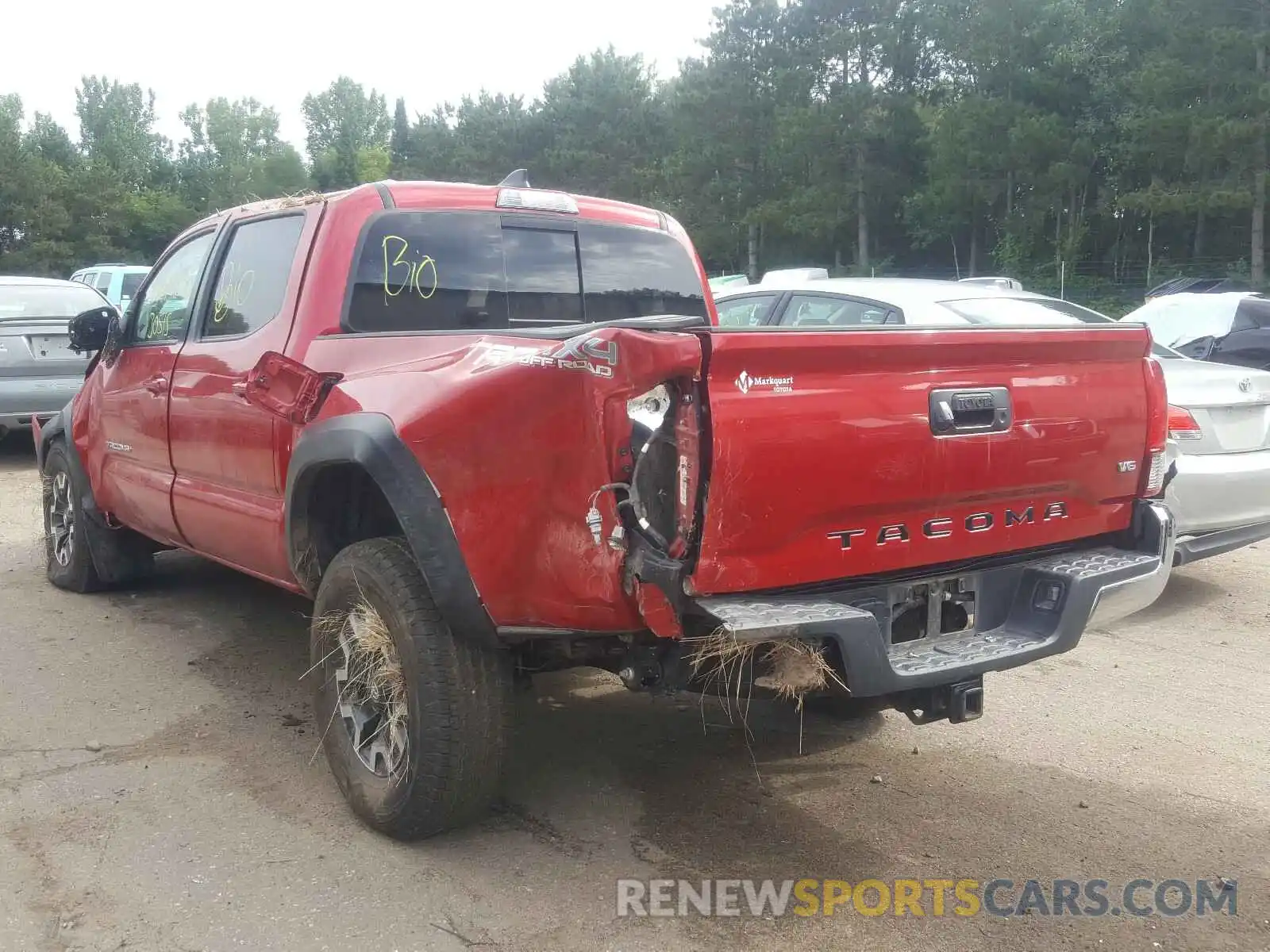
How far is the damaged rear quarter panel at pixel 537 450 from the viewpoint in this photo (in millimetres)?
2713

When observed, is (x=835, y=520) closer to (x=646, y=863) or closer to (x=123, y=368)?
(x=646, y=863)

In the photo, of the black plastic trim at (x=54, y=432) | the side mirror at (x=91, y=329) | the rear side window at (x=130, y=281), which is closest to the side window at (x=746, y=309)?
the side mirror at (x=91, y=329)

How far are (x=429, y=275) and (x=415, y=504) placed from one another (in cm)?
133

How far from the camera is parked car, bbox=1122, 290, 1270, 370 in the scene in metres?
11.2

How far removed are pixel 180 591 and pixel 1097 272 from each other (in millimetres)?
32120

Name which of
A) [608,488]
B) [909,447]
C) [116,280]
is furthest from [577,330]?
[116,280]

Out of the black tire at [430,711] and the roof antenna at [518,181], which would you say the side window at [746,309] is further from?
the black tire at [430,711]

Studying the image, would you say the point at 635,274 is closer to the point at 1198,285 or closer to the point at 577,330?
the point at 577,330

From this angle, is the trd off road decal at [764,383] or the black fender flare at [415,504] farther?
the black fender flare at [415,504]

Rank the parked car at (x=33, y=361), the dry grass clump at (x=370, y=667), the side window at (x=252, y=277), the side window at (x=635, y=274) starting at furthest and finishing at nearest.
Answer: the parked car at (x=33, y=361) < the side window at (x=635, y=274) < the side window at (x=252, y=277) < the dry grass clump at (x=370, y=667)

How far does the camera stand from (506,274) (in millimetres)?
4344

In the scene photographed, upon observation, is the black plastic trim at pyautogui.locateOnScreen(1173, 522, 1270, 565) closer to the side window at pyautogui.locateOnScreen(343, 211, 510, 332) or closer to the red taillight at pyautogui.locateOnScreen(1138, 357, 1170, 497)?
the red taillight at pyautogui.locateOnScreen(1138, 357, 1170, 497)

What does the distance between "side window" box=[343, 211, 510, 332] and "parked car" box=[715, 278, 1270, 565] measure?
1.78 metres

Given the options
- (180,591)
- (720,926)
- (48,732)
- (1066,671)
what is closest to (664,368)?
(720,926)
